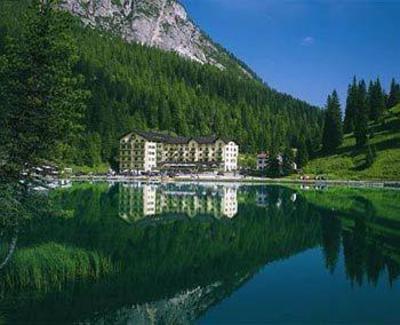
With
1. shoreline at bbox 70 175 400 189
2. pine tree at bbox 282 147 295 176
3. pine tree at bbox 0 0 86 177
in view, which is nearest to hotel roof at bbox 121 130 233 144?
shoreline at bbox 70 175 400 189

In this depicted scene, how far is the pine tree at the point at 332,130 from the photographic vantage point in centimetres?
14150

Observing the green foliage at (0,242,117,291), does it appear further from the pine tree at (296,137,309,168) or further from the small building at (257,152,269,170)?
the small building at (257,152,269,170)

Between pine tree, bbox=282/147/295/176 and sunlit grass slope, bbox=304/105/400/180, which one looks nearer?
sunlit grass slope, bbox=304/105/400/180

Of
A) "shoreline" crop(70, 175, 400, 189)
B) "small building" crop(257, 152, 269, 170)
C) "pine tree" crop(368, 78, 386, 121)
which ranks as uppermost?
"pine tree" crop(368, 78, 386, 121)

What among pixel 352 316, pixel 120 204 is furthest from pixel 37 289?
pixel 120 204

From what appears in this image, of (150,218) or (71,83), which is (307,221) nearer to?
(150,218)

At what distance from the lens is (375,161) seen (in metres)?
130

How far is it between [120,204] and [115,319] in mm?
52190

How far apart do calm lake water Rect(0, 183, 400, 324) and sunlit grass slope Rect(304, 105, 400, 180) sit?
6664 centimetres

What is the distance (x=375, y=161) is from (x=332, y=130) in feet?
54.4

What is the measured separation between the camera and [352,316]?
1014 inches

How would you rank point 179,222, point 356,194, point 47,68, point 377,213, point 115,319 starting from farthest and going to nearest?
point 356,194, point 377,213, point 179,222, point 47,68, point 115,319

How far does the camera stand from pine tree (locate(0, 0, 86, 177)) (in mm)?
25609

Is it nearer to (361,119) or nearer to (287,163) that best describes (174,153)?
(287,163)
